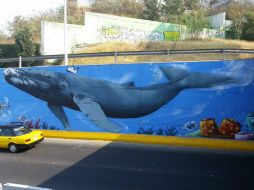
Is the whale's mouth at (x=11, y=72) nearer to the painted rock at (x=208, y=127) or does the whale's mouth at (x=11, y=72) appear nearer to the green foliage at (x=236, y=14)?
the painted rock at (x=208, y=127)

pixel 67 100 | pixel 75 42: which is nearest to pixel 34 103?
pixel 67 100

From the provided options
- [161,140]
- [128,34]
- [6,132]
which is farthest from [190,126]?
[128,34]

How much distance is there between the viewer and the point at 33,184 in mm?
11914

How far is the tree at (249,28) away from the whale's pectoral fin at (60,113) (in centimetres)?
2700

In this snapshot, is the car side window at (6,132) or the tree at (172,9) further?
the tree at (172,9)

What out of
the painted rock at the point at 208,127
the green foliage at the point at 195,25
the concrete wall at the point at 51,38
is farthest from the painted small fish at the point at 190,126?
the green foliage at the point at 195,25

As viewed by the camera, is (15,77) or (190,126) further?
(15,77)

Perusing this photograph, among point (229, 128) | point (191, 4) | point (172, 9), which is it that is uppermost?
point (191, 4)

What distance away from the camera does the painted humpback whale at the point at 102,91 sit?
17.7 m

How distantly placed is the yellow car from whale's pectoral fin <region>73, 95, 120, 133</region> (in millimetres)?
2711

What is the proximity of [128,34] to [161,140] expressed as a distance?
70.3ft

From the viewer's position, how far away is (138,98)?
18.6 metres

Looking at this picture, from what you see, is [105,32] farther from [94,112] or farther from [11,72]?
[94,112]

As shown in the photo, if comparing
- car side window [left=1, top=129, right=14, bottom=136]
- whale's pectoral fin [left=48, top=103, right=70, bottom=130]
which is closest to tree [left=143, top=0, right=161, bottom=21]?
whale's pectoral fin [left=48, top=103, right=70, bottom=130]
